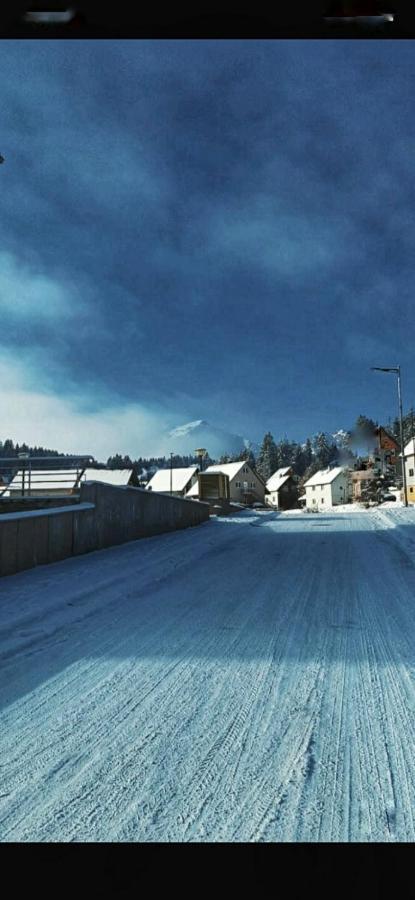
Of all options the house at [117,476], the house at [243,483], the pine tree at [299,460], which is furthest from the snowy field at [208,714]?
the pine tree at [299,460]

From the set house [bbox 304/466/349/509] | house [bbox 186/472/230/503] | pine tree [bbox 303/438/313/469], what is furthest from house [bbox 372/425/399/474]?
house [bbox 186/472/230/503]

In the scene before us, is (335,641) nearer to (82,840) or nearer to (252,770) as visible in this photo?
(252,770)

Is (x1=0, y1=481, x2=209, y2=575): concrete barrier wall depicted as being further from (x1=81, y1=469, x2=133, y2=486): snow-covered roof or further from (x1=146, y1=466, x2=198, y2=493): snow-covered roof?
(x1=146, y1=466, x2=198, y2=493): snow-covered roof

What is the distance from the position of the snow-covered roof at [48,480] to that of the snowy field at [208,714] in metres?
5.42

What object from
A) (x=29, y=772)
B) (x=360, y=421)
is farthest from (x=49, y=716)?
(x=360, y=421)

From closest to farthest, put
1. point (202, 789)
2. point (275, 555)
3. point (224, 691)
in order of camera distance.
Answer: point (202, 789) → point (224, 691) → point (275, 555)

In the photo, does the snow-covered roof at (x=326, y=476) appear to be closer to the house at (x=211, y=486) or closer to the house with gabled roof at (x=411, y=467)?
the house with gabled roof at (x=411, y=467)

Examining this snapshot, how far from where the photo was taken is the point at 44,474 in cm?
1088

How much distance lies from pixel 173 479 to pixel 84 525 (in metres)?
43.8

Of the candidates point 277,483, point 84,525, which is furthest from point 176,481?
point 84,525

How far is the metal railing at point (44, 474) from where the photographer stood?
416 inches

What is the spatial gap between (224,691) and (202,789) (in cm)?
97

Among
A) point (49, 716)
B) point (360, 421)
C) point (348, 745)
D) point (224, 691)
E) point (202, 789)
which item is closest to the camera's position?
point (202, 789)

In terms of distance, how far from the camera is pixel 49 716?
247 centimetres
